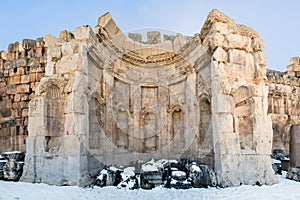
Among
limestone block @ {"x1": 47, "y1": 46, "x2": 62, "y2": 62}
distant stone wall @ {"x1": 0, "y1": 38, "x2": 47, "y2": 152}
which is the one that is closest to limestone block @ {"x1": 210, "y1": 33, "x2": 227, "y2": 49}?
limestone block @ {"x1": 47, "y1": 46, "x2": 62, "y2": 62}

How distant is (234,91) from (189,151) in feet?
11.9

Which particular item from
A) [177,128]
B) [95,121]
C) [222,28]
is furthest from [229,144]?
[95,121]

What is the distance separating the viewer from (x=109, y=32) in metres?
10.8

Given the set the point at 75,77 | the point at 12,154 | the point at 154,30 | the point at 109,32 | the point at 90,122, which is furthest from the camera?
the point at 154,30

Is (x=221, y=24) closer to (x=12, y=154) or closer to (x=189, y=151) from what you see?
(x=189, y=151)

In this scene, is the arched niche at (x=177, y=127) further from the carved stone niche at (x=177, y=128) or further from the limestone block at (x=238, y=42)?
the limestone block at (x=238, y=42)

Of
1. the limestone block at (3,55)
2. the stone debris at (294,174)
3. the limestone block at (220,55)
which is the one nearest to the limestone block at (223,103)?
the limestone block at (220,55)

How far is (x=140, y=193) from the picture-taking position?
23.8 feet

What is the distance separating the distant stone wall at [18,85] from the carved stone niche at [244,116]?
8.18 meters

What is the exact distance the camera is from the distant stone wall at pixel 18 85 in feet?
35.7

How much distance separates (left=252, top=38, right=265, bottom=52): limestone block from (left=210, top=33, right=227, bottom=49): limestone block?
1.11m

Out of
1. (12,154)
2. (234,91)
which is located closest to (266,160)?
(234,91)

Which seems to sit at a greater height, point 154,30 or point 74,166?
point 154,30

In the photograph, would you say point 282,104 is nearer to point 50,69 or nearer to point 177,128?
point 177,128
